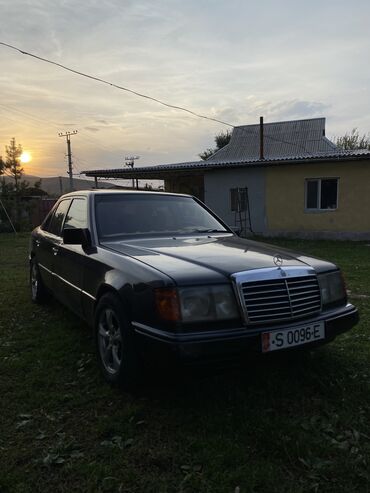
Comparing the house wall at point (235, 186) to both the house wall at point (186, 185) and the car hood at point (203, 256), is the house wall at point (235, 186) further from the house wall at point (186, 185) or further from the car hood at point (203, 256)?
the car hood at point (203, 256)

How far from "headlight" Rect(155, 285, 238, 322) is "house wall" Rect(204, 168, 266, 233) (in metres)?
13.7

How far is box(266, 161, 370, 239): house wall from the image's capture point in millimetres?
14344

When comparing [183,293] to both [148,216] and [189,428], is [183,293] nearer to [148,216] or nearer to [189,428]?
[189,428]

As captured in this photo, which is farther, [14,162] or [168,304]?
[14,162]

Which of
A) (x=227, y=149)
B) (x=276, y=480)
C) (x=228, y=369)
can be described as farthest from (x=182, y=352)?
(x=227, y=149)

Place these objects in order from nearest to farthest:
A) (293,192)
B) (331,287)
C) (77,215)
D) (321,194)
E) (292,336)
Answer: (292,336) < (331,287) < (77,215) < (321,194) < (293,192)

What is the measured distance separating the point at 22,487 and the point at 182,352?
1.09 metres

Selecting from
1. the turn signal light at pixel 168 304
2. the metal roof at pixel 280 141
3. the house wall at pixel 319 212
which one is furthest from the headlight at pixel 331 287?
the metal roof at pixel 280 141

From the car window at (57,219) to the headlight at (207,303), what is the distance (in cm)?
271

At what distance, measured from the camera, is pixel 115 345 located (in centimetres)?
322

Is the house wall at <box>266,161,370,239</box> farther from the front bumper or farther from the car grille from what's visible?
the front bumper

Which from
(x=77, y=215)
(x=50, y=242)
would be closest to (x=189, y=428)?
(x=77, y=215)

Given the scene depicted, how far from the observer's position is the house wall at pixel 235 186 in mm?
16047

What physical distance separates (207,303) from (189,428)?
2.66ft
